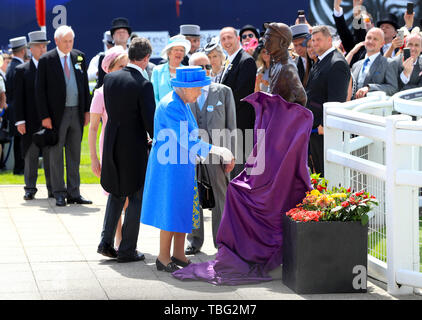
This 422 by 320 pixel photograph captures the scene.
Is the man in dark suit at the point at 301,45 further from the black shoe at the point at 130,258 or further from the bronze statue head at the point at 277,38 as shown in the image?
the black shoe at the point at 130,258

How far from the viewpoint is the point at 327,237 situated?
19.4 feet

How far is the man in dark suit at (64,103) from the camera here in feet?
34.2

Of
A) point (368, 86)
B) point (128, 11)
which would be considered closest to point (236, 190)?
point (368, 86)

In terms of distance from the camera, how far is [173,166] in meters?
6.74

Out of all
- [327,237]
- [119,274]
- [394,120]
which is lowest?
[119,274]

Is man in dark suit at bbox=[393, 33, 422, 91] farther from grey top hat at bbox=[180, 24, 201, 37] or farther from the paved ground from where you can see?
grey top hat at bbox=[180, 24, 201, 37]

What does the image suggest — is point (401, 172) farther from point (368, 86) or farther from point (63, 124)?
point (63, 124)

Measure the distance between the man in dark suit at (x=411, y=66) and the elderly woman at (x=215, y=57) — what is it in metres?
2.42

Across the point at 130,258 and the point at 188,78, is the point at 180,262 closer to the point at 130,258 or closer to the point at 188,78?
the point at 130,258

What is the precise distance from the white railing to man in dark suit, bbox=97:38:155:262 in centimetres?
160

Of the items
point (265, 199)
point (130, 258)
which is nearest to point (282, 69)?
point (265, 199)

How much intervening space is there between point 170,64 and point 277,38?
200 centimetres

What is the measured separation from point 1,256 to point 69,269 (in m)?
0.84

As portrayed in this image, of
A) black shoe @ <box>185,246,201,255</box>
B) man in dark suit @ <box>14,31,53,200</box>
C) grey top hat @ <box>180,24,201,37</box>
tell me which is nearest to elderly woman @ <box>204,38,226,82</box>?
black shoe @ <box>185,246,201,255</box>
